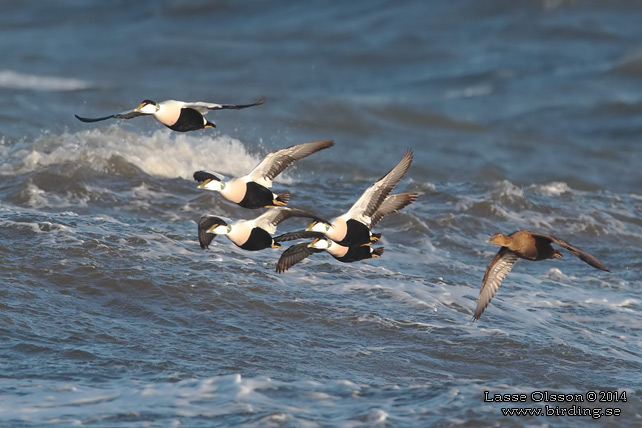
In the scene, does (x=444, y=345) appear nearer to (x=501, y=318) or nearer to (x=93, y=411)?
(x=501, y=318)

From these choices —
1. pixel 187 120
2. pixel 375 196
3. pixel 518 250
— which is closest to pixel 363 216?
pixel 375 196

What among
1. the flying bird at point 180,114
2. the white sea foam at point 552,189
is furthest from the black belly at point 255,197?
the white sea foam at point 552,189

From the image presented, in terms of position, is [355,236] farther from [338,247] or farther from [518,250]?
[518,250]

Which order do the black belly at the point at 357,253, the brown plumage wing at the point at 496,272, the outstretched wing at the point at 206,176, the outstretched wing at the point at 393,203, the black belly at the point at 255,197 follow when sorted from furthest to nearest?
the outstretched wing at the point at 393,203, the brown plumage wing at the point at 496,272, the black belly at the point at 357,253, the black belly at the point at 255,197, the outstretched wing at the point at 206,176

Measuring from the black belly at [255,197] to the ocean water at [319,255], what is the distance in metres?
1.15

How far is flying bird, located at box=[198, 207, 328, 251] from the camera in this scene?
6793 mm

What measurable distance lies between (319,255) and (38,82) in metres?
12.9

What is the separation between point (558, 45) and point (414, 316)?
19068mm

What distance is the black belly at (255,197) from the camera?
669 centimetres

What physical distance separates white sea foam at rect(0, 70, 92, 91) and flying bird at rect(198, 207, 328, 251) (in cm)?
1414

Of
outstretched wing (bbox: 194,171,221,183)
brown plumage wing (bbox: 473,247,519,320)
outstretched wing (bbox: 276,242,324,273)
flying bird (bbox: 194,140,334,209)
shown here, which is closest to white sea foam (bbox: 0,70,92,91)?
outstretched wing (bbox: 276,242,324,273)

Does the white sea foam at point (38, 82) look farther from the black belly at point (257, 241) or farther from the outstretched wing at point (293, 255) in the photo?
the black belly at point (257, 241)

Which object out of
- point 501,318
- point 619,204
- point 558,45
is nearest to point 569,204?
point 619,204

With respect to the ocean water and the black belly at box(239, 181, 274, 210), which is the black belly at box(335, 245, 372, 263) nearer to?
the black belly at box(239, 181, 274, 210)
